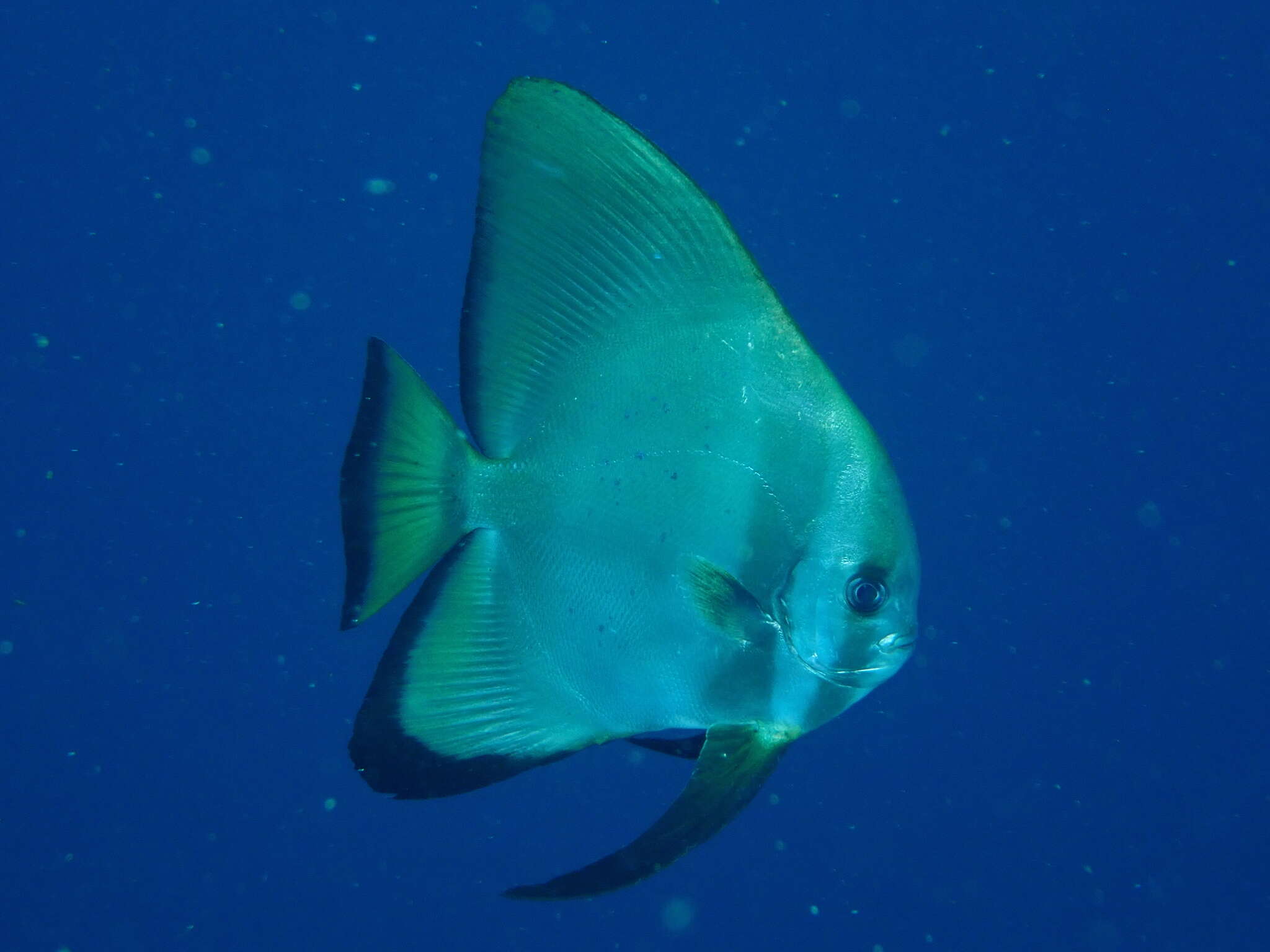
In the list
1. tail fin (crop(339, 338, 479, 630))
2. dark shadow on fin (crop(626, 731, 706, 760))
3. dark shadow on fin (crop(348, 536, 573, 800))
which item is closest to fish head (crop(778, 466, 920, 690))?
dark shadow on fin (crop(626, 731, 706, 760))

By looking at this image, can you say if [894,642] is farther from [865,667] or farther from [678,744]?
[678,744]

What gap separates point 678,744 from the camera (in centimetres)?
149

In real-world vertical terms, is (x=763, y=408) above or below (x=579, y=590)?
above

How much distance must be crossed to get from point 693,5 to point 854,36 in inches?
49.8

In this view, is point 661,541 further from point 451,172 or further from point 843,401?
point 451,172

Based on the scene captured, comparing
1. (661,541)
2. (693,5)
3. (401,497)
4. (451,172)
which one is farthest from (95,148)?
(661,541)

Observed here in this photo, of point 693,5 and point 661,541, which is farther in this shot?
point 693,5

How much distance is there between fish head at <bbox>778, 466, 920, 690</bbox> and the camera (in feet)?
4.45

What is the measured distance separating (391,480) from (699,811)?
767 mm

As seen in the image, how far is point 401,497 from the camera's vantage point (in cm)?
142

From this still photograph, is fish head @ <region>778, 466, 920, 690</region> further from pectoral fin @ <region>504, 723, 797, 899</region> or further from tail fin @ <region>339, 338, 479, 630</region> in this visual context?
tail fin @ <region>339, 338, 479, 630</region>

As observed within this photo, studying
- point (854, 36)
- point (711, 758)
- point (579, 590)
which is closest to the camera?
point (711, 758)

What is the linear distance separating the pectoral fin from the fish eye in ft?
0.81

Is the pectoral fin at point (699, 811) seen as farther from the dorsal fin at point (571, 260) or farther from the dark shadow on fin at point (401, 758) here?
the dorsal fin at point (571, 260)
